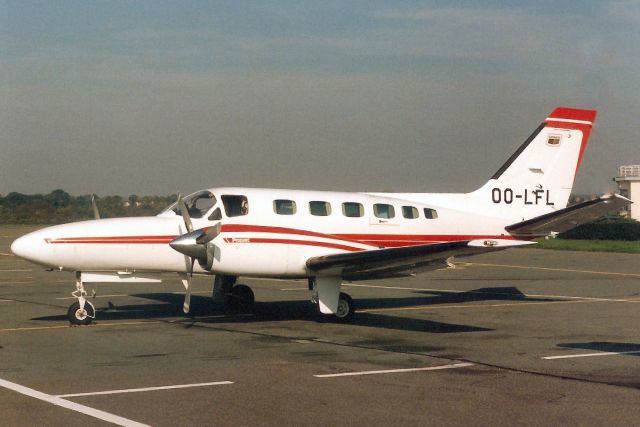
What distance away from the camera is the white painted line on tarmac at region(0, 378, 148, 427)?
872cm

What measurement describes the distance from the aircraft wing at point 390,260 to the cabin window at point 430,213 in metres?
2.42

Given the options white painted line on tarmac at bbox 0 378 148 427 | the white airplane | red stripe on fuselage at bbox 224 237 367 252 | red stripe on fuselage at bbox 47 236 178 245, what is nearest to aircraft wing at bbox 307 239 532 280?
the white airplane

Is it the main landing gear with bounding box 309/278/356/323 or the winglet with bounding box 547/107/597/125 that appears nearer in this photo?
the main landing gear with bounding box 309/278/356/323

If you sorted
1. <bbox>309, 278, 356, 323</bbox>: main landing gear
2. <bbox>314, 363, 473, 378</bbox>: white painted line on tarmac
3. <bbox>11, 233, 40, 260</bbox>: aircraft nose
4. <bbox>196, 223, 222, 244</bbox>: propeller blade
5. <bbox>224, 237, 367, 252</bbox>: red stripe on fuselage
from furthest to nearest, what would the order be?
<bbox>309, 278, 356, 323</bbox>: main landing gear < <bbox>224, 237, 367, 252</bbox>: red stripe on fuselage < <bbox>196, 223, 222, 244</bbox>: propeller blade < <bbox>11, 233, 40, 260</bbox>: aircraft nose < <bbox>314, 363, 473, 378</bbox>: white painted line on tarmac

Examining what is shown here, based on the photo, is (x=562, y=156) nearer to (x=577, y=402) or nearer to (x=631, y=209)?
(x=577, y=402)

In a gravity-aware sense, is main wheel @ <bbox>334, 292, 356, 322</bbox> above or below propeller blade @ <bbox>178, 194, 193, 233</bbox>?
below

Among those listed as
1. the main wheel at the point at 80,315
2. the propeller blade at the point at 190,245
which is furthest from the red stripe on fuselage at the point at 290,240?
the main wheel at the point at 80,315

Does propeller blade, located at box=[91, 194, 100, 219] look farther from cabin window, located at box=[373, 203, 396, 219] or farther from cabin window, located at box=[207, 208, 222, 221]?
cabin window, located at box=[373, 203, 396, 219]

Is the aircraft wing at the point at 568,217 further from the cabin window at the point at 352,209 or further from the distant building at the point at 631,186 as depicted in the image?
the distant building at the point at 631,186

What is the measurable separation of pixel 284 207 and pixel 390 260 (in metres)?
2.75

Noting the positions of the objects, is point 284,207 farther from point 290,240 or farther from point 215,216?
point 215,216

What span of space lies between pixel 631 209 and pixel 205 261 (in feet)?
206

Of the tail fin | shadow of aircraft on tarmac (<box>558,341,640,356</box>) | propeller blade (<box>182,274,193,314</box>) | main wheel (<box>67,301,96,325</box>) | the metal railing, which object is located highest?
the metal railing

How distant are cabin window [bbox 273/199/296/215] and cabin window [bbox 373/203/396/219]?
219cm
